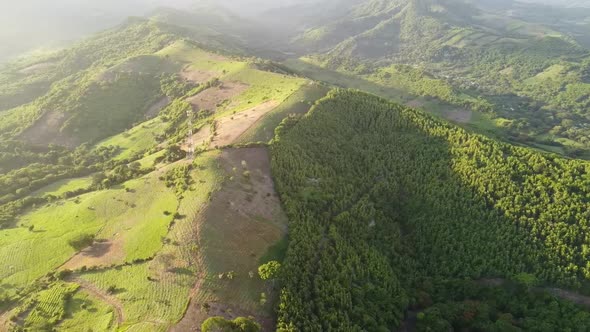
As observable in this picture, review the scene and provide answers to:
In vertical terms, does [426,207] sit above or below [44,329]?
above

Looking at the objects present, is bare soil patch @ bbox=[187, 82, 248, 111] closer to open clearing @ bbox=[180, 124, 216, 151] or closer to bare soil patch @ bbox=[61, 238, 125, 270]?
open clearing @ bbox=[180, 124, 216, 151]

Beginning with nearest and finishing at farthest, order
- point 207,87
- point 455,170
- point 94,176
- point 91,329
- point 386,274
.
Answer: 1. point 91,329
2. point 386,274
3. point 455,170
4. point 94,176
5. point 207,87

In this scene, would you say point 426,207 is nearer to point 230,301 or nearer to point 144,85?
point 230,301

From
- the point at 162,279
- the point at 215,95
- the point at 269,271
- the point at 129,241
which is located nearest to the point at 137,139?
the point at 215,95

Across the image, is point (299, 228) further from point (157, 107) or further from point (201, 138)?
point (157, 107)

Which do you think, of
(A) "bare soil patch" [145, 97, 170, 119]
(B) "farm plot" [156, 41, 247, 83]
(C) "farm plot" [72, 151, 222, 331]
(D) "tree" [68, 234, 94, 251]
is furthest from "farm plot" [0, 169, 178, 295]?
(B) "farm plot" [156, 41, 247, 83]

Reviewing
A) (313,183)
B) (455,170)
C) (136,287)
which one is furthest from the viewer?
(455,170)

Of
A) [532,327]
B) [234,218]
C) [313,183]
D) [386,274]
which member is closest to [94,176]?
[234,218]
